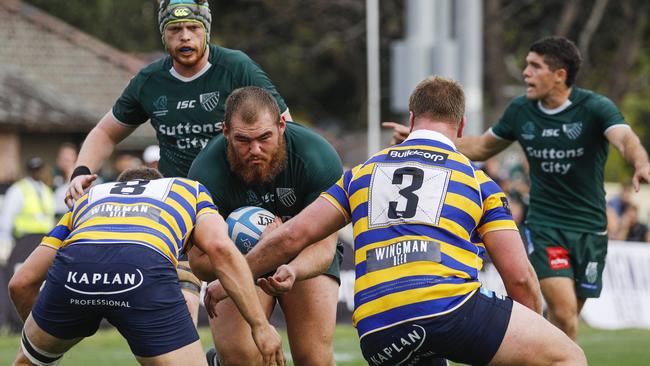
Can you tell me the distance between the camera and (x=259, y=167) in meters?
7.03

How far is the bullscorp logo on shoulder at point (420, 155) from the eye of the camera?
600 centimetres

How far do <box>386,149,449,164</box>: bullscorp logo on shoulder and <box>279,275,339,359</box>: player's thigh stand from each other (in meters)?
→ 1.67

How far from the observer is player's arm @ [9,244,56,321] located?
21.7ft

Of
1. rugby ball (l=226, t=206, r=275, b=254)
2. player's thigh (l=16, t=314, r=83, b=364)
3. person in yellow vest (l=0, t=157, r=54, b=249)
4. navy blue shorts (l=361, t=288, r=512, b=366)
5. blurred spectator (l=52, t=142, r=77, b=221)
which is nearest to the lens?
navy blue shorts (l=361, t=288, r=512, b=366)

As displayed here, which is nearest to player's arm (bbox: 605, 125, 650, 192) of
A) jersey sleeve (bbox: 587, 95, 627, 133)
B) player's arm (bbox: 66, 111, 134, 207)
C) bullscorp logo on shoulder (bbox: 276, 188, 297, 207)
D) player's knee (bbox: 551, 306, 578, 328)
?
jersey sleeve (bbox: 587, 95, 627, 133)

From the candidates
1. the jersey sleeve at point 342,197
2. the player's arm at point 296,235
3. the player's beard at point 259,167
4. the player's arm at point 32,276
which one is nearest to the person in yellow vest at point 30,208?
the player's beard at point 259,167

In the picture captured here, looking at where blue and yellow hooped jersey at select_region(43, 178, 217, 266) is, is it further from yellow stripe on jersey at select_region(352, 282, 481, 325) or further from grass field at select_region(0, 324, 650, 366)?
grass field at select_region(0, 324, 650, 366)

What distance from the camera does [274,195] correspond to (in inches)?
288

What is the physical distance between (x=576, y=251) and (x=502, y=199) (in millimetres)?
3560

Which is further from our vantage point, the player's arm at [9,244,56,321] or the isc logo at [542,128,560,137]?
the isc logo at [542,128,560,137]

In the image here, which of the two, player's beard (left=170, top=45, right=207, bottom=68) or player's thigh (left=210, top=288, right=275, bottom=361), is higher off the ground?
player's beard (left=170, top=45, right=207, bottom=68)

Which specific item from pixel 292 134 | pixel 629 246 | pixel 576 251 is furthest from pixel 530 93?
pixel 629 246

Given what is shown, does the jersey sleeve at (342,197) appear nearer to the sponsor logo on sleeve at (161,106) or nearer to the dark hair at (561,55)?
the sponsor logo on sleeve at (161,106)

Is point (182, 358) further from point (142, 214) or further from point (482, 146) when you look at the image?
point (482, 146)
